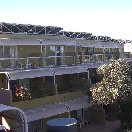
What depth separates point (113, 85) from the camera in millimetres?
28016

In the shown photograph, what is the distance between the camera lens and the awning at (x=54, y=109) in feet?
79.7

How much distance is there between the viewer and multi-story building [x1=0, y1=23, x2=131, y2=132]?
25375 millimetres

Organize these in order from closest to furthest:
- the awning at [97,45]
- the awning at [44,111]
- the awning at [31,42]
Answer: the awning at [44,111] → the awning at [31,42] → the awning at [97,45]

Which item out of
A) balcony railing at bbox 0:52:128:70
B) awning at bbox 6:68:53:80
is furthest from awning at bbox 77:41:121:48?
awning at bbox 6:68:53:80

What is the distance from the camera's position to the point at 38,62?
2872 cm

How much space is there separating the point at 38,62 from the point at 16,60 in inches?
101

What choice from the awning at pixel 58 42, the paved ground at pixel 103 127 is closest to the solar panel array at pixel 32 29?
the awning at pixel 58 42

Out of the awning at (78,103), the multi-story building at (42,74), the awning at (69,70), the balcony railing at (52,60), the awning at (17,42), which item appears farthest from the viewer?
the awning at (69,70)

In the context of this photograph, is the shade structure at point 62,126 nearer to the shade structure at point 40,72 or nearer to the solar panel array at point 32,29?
the shade structure at point 40,72

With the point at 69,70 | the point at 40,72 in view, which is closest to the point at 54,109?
the point at 40,72

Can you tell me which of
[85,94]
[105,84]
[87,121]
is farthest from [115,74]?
[87,121]

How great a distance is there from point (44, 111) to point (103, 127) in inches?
288

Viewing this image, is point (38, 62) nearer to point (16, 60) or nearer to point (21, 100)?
point (16, 60)

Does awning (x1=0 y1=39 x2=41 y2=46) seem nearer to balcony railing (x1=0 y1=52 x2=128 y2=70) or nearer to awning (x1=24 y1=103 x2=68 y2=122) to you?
balcony railing (x1=0 y1=52 x2=128 y2=70)
